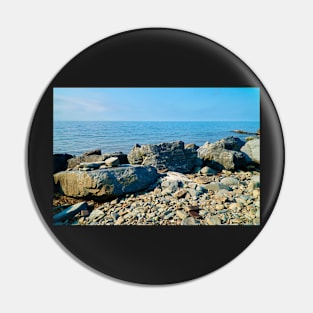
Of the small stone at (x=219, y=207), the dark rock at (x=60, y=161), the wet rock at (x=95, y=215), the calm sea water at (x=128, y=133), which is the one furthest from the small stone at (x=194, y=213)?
the dark rock at (x=60, y=161)

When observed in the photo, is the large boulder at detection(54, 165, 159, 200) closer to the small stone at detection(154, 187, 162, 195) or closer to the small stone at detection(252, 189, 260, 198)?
the small stone at detection(154, 187, 162, 195)

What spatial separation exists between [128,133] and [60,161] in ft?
1.19

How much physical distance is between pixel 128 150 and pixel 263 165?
67 centimetres

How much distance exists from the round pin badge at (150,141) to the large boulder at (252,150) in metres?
0.01

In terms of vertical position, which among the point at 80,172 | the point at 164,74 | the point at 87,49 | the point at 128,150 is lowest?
the point at 80,172

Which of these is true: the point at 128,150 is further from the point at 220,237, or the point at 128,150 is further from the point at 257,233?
the point at 257,233

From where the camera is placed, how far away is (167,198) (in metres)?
1.77

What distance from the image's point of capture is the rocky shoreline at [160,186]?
1747 mm

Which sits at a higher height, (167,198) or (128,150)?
(128,150)

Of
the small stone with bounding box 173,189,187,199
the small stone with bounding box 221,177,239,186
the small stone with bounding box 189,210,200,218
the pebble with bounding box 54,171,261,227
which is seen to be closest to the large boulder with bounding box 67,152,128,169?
the pebble with bounding box 54,171,261,227

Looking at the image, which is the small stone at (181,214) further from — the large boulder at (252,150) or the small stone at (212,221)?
the large boulder at (252,150)

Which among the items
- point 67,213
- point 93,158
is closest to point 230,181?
point 93,158

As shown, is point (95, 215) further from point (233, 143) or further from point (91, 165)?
point (233, 143)

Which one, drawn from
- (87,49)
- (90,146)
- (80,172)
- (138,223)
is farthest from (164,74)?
(138,223)
